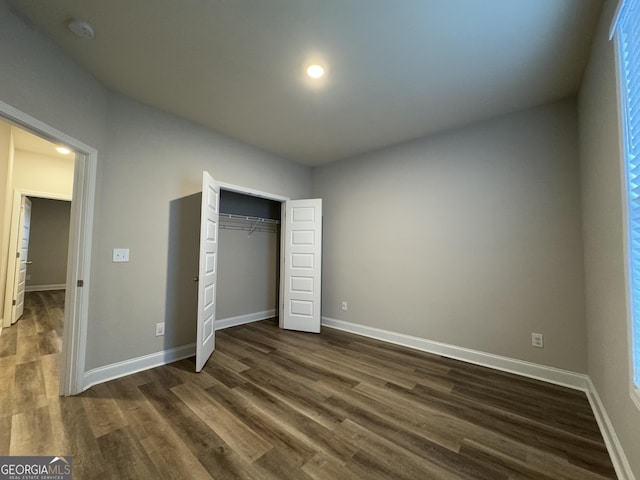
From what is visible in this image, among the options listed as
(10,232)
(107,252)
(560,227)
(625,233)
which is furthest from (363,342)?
(10,232)

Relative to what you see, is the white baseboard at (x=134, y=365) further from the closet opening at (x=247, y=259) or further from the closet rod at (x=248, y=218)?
the closet rod at (x=248, y=218)

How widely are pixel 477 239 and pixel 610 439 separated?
1.76m

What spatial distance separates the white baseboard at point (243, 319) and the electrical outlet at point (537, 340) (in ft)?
12.2

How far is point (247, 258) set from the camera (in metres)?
4.31

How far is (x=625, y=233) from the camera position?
4.20 ft

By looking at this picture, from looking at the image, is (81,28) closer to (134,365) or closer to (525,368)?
(134,365)

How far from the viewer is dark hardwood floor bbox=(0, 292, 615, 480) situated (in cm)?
140

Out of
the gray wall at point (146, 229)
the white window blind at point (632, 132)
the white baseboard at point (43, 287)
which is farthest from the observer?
the white baseboard at point (43, 287)

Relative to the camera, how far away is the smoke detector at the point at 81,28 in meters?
1.65

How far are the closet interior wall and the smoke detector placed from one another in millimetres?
2364

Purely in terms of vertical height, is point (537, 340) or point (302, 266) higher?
point (302, 266)

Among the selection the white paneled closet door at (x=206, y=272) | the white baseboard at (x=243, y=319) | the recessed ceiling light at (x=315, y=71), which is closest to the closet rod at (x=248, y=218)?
the white paneled closet door at (x=206, y=272)

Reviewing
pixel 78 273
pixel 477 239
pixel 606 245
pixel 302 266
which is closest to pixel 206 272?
pixel 78 273

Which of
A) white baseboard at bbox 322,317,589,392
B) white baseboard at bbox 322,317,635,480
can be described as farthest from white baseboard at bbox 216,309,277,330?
white baseboard at bbox 322,317,589,392
